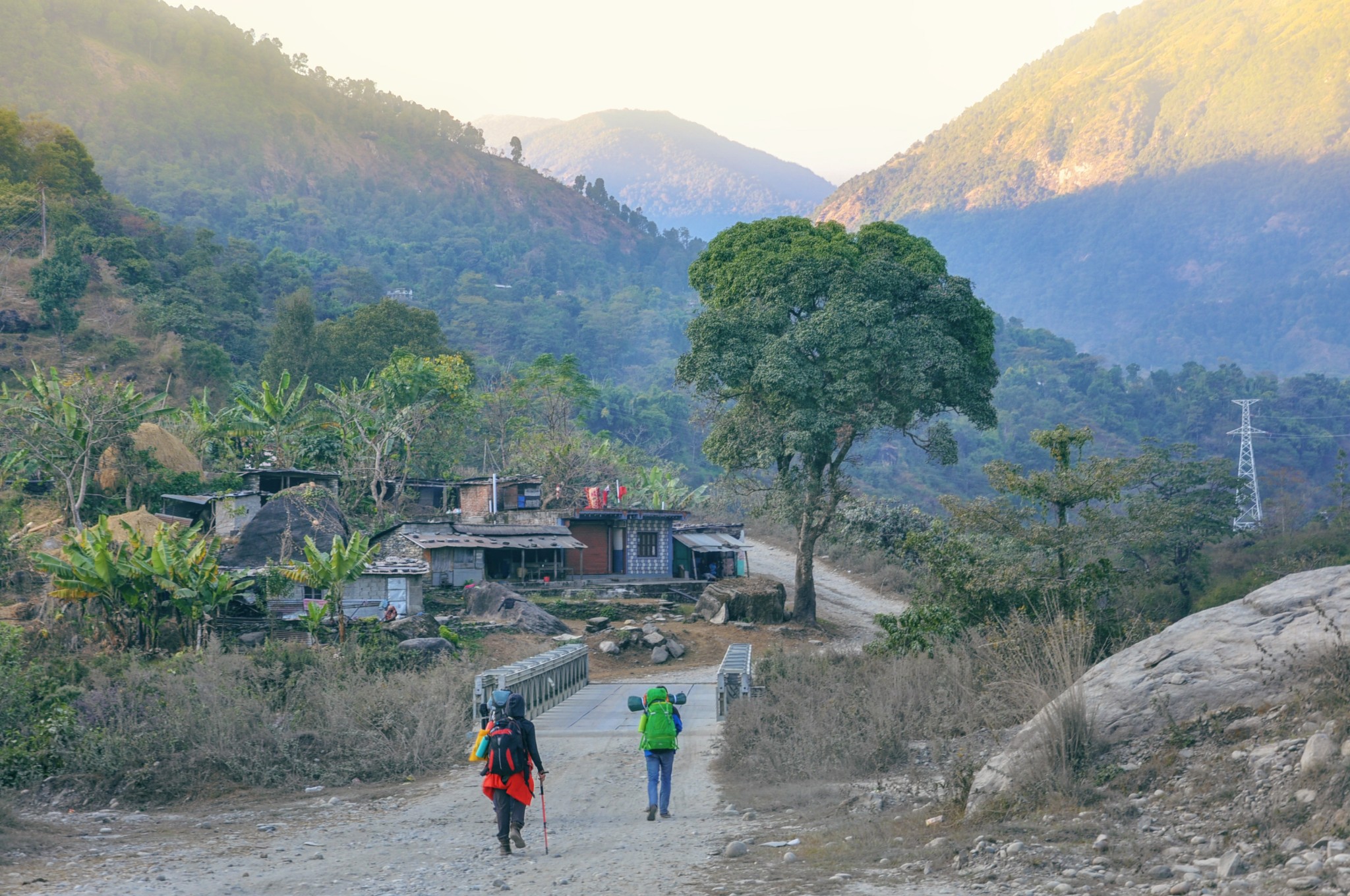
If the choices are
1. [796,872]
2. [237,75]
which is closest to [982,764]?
[796,872]

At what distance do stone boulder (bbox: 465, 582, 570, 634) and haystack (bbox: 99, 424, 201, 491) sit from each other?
38.2 feet

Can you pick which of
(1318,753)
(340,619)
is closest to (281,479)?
(340,619)

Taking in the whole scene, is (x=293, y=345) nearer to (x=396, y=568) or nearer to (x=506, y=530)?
(x=506, y=530)

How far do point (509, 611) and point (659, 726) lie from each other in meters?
18.6

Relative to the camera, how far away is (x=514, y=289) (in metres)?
138

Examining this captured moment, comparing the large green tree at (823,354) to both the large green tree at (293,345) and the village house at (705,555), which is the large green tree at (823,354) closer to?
the village house at (705,555)

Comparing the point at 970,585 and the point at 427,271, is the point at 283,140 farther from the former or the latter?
the point at 970,585

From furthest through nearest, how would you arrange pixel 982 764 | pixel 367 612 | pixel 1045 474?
pixel 367 612
pixel 1045 474
pixel 982 764

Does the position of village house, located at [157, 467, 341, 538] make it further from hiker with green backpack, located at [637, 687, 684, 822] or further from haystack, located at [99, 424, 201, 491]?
hiker with green backpack, located at [637, 687, 684, 822]

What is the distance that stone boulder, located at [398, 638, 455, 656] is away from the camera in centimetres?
1961

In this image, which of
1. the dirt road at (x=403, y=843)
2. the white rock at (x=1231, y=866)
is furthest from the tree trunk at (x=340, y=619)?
the white rock at (x=1231, y=866)

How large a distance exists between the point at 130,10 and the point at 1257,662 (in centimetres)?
22315

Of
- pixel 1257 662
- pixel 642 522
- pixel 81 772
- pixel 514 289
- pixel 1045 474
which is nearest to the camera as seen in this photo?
pixel 1257 662

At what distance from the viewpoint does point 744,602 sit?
106 ft
